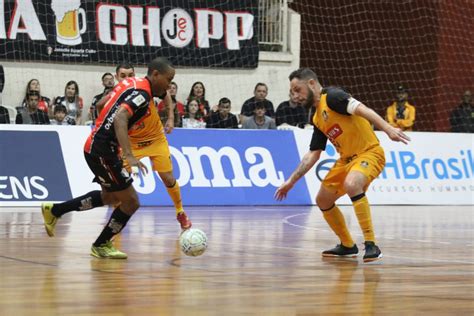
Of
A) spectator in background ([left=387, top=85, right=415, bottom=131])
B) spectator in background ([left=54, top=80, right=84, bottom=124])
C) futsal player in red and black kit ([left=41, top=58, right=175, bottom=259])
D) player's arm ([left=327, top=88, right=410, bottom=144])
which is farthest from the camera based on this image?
spectator in background ([left=387, top=85, right=415, bottom=131])

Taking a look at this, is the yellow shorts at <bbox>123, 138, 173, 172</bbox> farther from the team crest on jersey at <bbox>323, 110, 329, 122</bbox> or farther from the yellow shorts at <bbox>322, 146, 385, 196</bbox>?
the team crest on jersey at <bbox>323, 110, 329, 122</bbox>

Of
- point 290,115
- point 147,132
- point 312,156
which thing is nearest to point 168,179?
point 147,132

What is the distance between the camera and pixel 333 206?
10.6m

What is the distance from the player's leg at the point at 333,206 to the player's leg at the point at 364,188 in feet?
0.91

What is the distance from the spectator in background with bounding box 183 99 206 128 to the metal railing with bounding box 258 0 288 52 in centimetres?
512

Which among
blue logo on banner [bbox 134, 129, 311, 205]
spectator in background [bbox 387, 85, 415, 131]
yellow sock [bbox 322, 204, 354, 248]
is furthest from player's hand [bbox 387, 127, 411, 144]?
spectator in background [bbox 387, 85, 415, 131]

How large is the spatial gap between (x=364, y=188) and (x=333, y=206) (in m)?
0.56

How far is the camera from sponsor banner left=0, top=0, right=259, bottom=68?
21562 millimetres

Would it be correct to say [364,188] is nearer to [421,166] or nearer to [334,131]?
[334,131]

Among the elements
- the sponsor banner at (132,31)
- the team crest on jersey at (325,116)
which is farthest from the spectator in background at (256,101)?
the team crest on jersey at (325,116)

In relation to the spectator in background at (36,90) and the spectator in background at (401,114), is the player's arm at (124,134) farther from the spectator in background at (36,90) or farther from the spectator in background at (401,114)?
the spectator in background at (401,114)

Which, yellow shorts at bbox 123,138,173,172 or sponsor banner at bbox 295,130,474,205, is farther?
sponsor banner at bbox 295,130,474,205

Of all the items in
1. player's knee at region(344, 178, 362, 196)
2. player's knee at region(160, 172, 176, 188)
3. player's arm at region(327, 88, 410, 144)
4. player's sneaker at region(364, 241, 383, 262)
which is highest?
player's arm at region(327, 88, 410, 144)

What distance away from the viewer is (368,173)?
398 inches
